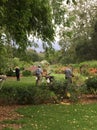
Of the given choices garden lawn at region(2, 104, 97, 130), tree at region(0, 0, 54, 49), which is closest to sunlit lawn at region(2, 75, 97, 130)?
garden lawn at region(2, 104, 97, 130)

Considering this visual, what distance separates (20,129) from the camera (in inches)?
467

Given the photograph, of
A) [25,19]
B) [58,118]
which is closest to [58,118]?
[58,118]

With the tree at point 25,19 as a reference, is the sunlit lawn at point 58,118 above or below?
below

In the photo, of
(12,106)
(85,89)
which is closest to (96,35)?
(85,89)

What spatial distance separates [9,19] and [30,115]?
3859 mm

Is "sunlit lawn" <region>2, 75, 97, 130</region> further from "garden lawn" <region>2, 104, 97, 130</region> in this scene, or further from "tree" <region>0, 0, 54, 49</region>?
"tree" <region>0, 0, 54, 49</region>

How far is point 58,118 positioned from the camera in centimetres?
1418

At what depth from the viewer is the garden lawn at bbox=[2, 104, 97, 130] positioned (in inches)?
490

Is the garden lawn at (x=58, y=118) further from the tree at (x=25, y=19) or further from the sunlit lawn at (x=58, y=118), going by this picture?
the tree at (x=25, y=19)

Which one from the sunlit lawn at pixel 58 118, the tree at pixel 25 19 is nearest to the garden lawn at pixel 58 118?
the sunlit lawn at pixel 58 118

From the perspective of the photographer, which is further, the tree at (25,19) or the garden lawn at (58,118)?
the tree at (25,19)

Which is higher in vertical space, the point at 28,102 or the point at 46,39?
the point at 46,39

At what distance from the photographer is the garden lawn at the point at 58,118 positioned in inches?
490

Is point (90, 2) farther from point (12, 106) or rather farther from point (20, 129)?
point (20, 129)
